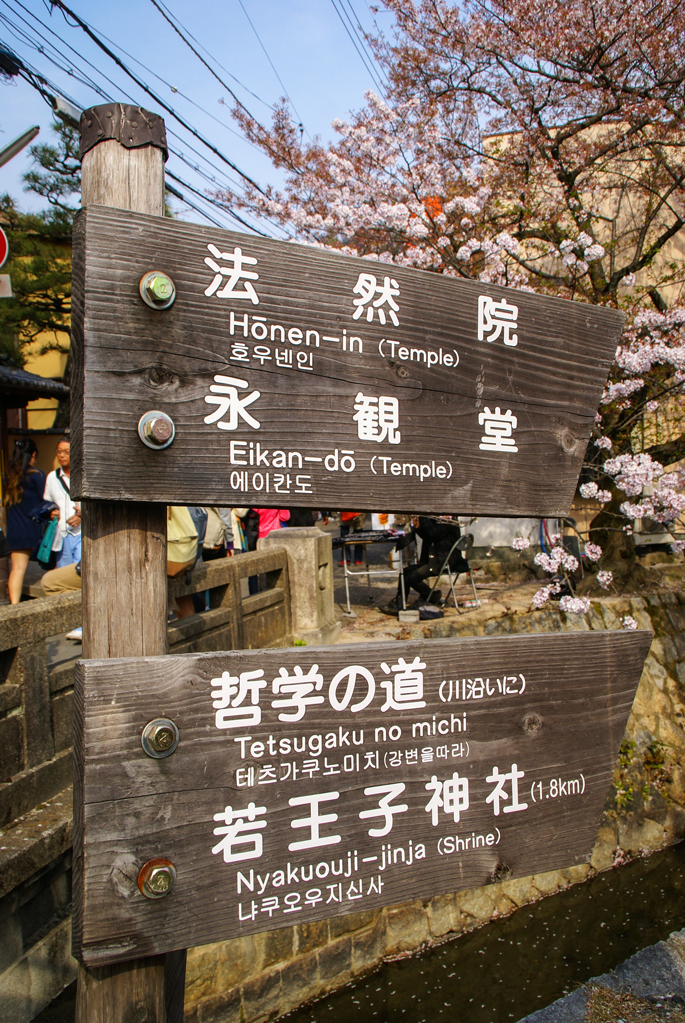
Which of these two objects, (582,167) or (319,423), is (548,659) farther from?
(582,167)

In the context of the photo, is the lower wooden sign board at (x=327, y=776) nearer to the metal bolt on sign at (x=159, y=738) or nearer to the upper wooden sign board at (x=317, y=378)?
the metal bolt on sign at (x=159, y=738)

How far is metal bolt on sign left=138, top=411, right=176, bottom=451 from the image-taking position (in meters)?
1.43

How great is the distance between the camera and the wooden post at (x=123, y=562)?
1.50 m

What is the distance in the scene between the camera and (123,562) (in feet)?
5.10

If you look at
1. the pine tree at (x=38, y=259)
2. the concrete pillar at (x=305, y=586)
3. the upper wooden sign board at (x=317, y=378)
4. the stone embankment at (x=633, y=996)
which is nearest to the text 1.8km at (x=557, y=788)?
the upper wooden sign board at (x=317, y=378)

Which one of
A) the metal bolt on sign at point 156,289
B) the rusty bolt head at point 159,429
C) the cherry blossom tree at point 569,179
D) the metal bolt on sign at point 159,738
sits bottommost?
the metal bolt on sign at point 159,738

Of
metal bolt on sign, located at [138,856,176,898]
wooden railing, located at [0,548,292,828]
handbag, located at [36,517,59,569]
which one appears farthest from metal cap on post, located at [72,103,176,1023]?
handbag, located at [36,517,59,569]

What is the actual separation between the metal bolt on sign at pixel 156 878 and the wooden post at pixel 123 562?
245 millimetres

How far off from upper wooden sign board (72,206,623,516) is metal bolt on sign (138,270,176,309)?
0.06 ft

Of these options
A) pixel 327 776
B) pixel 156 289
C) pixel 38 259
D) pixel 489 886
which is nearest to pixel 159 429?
pixel 156 289

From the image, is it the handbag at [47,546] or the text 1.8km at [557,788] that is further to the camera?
the handbag at [47,546]

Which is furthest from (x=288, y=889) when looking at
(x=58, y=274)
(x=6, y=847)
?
(x=58, y=274)

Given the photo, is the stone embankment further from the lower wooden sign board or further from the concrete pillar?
the concrete pillar

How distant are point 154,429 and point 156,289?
297 millimetres
